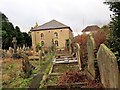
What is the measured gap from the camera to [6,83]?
47.2 feet

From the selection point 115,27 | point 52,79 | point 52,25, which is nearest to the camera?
point 115,27

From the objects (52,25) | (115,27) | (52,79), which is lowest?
(52,79)

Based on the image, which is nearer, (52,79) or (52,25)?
(52,79)

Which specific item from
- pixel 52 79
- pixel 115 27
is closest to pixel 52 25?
pixel 52 79

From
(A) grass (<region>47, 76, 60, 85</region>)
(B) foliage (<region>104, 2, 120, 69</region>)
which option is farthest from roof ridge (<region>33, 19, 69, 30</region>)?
(B) foliage (<region>104, 2, 120, 69</region>)

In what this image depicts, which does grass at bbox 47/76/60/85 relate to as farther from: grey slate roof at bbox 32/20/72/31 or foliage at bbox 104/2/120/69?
grey slate roof at bbox 32/20/72/31

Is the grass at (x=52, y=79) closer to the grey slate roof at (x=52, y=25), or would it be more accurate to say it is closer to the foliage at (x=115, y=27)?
the foliage at (x=115, y=27)

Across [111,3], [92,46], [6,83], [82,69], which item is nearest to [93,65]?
[92,46]

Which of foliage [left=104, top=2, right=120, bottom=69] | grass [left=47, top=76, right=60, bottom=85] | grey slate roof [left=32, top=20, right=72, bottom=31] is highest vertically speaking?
grey slate roof [left=32, top=20, right=72, bottom=31]

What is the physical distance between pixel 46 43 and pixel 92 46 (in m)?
62.6

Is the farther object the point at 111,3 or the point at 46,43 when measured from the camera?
the point at 46,43

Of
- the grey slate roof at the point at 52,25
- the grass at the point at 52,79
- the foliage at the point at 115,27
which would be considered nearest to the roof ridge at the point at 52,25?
the grey slate roof at the point at 52,25

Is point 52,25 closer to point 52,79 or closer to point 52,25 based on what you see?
point 52,25

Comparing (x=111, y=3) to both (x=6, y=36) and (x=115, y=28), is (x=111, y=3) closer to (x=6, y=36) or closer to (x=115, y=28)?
(x=115, y=28)
